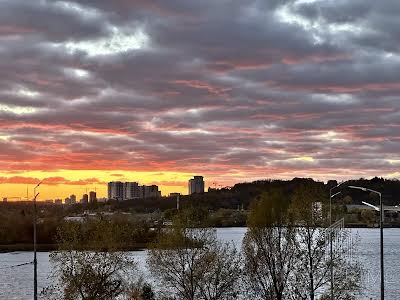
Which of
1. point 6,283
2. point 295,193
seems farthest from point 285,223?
point 6,283

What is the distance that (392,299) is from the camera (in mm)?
68000

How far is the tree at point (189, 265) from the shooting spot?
172 feet

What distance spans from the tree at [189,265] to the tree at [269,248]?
4294mm

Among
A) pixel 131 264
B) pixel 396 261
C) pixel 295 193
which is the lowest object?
pixel 396 261

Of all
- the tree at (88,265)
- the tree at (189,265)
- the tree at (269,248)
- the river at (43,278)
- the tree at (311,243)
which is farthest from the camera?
the river at (43,278)

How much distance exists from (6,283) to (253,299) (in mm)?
44800

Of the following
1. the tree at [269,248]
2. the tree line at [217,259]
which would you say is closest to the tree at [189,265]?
the tree line at [217,259]

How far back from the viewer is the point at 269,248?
58875mm

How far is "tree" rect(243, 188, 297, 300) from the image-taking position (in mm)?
56938

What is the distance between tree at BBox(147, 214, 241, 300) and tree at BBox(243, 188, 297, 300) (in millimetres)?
4294

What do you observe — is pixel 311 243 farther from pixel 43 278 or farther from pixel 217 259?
pixel 43 278

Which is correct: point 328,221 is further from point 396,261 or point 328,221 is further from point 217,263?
point 396,261

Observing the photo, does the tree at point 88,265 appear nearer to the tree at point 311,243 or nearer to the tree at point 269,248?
the tree at point 269,248

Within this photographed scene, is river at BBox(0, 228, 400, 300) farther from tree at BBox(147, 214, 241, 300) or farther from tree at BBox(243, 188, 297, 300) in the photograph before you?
tree at BBox(147, 214, 241, 300)
